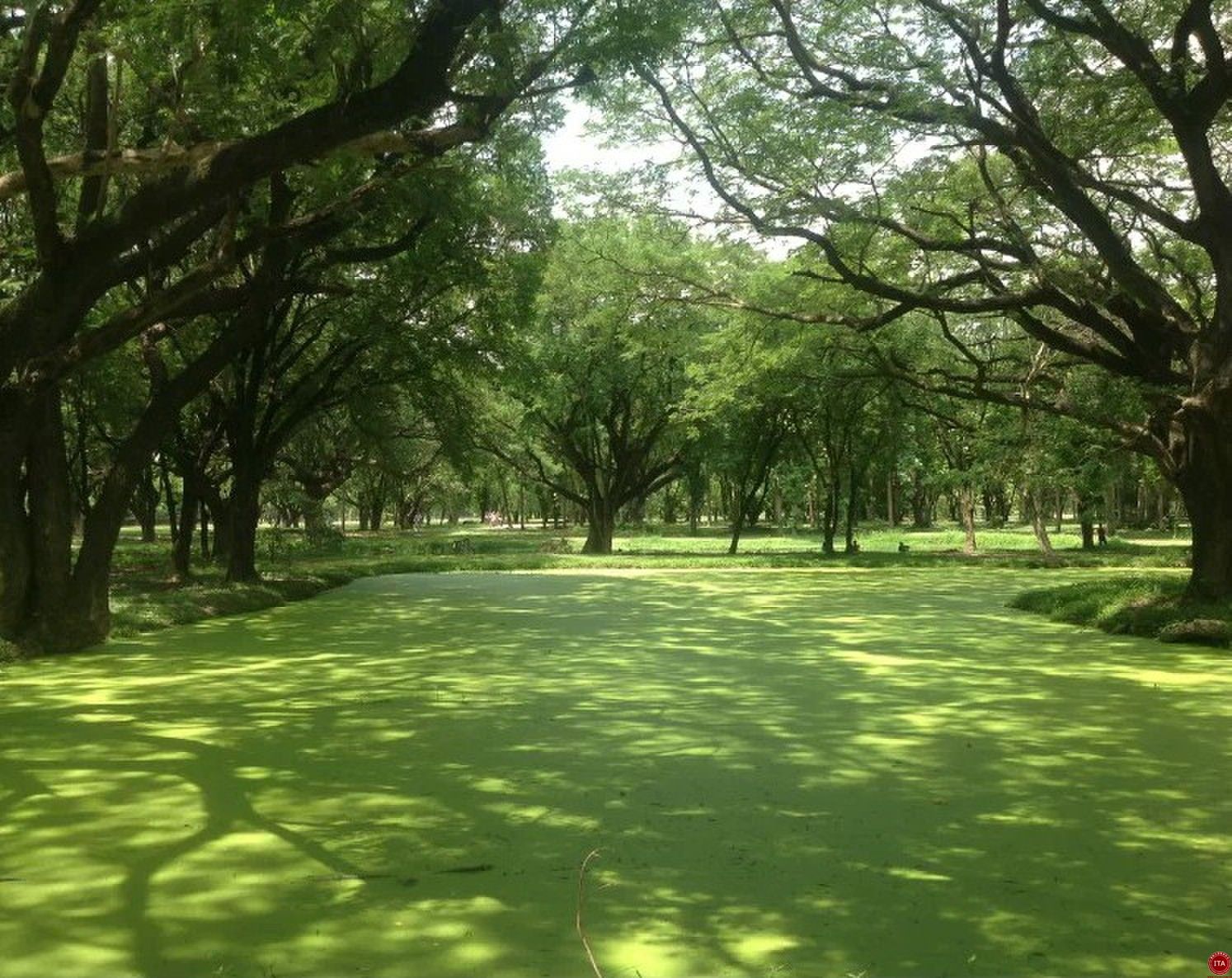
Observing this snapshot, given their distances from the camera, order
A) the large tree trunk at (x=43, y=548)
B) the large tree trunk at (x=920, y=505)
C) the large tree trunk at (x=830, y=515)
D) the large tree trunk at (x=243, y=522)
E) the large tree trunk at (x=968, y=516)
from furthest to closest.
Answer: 1. the large tree trunk at (x=920, y=505)
2. the large tree trunk at (x=968, y=516)
3. the large tree trunk at (x=830, y=515)
4. the large tree trunk at (x=243, y=522)
5. the large tree trunk at (x=43, y=548)

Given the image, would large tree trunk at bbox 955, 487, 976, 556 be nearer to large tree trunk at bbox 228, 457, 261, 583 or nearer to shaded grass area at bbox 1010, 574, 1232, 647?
shaded grass area at bbox 1010, 574, 1232, 647

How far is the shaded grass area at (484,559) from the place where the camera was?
1030cm

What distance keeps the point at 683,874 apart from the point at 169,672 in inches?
184

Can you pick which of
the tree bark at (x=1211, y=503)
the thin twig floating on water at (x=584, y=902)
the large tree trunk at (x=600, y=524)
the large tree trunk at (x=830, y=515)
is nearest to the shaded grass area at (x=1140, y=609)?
the tree bark at (x=1211, y=503)

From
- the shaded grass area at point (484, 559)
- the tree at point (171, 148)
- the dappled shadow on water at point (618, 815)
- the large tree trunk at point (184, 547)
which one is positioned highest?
the tree at point (171, 148)

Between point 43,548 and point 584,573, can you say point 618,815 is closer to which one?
point 43,548

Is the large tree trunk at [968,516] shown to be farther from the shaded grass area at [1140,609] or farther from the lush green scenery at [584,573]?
the shaded grass area at [1140,609]

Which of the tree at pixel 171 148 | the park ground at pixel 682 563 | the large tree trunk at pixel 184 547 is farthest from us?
the large tree trunk at pixel 184 547

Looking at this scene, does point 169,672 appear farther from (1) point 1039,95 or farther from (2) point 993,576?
(2) point 993,576

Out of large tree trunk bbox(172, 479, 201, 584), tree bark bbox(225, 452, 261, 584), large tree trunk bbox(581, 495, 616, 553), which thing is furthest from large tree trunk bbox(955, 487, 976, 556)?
large tree trunk bbox(172, 479, 201, 584)

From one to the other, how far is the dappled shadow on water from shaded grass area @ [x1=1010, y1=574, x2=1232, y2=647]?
1.03m

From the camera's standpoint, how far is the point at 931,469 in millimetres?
27922

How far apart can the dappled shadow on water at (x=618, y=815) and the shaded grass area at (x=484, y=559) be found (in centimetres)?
366

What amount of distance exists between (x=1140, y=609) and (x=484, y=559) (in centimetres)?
1348
